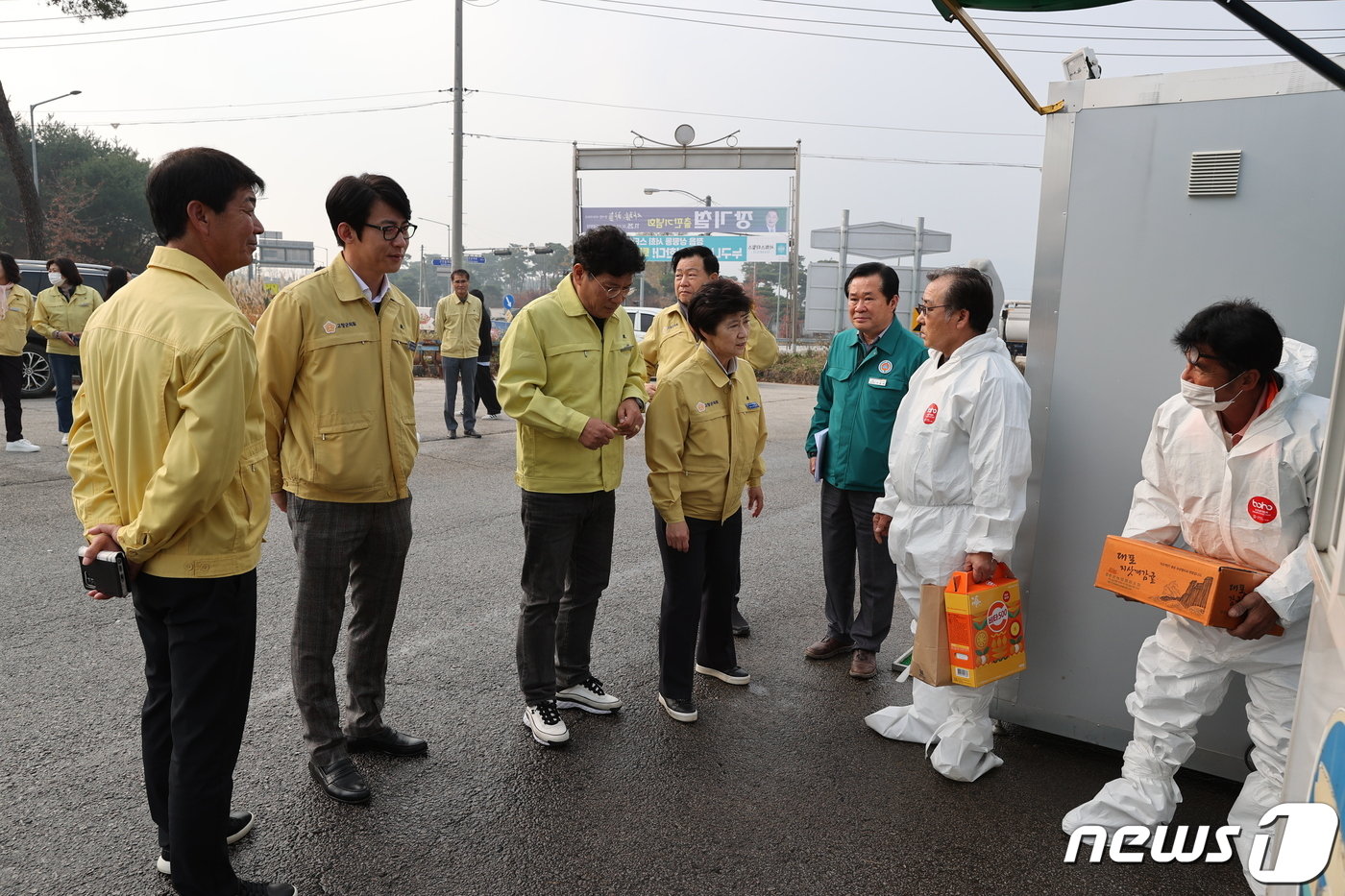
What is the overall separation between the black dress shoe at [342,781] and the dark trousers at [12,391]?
8.09 m

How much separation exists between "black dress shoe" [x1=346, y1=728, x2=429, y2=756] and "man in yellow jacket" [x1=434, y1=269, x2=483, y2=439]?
817 cm

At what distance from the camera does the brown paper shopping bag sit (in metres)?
3.23

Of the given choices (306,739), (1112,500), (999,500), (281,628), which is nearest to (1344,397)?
(999,500)

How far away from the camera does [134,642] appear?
4332mm

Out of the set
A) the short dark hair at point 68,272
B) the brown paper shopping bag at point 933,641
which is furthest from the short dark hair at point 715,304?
the short dark hair at point 68,272

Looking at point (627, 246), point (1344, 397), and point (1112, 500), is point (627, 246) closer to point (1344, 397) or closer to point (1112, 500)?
point (1112, 500)

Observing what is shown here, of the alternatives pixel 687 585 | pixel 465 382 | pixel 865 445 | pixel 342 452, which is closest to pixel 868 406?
pixel 865 445

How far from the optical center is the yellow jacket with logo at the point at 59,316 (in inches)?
372

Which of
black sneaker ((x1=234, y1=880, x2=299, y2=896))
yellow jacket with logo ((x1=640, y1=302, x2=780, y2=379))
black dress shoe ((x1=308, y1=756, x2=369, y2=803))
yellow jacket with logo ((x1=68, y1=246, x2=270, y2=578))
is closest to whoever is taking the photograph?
yellow jacket with logo ((x1=68, y1=246, x2=270, y2=578))

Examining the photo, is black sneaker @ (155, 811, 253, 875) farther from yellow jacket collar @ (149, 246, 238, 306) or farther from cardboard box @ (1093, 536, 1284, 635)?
cardboard box @ (1093, 536, 1284, 635)

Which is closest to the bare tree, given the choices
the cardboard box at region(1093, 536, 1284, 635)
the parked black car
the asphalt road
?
the parked black car

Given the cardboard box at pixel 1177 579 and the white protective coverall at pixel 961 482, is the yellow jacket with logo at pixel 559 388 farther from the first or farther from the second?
the cardboard box at pixel 1177 579

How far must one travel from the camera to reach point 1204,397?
273cm

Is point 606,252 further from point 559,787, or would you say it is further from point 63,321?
point 63,321
